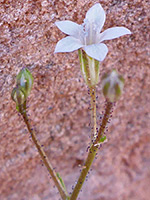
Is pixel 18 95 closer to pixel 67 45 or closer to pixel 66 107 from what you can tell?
pixel 67 45

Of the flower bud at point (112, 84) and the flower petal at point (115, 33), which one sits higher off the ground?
the flower petal at point (115, 33)

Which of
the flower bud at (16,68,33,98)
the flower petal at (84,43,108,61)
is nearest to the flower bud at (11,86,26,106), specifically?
the flower bud at (16,68,33,98)

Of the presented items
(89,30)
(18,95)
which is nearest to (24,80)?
(18,95)

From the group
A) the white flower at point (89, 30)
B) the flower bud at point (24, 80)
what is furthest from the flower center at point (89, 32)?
the flower bud at point (24, 80)

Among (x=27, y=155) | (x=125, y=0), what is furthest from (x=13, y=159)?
(x=125, y=0)

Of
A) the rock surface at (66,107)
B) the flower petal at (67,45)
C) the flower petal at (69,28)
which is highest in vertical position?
the flower petal at (69,28)

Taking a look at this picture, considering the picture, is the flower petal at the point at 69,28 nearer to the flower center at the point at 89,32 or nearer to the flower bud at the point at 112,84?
the flower center at the point at 89,32
